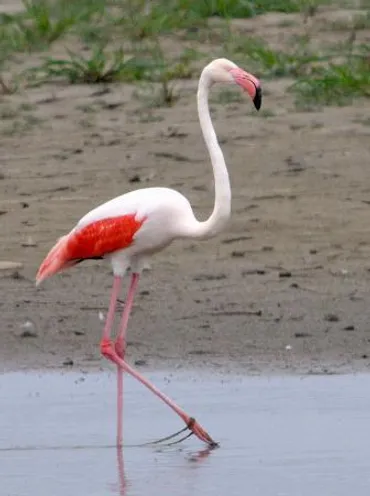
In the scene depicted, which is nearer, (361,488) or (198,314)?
(361,488)

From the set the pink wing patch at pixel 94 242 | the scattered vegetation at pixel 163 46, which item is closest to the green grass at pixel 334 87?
the scattered vegetation at pixel 163 46

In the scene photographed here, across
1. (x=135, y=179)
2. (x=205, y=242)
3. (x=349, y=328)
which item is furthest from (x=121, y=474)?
(x=135, y=179)

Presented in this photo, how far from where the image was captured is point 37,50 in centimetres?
1330

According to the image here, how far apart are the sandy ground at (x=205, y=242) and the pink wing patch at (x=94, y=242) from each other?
54 cm

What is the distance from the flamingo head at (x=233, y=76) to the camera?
7438mm

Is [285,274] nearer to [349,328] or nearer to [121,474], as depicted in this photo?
[349,328]

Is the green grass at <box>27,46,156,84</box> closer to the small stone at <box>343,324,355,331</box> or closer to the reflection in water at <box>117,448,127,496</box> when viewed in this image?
the small stone at <box>343,324,355,331</box>

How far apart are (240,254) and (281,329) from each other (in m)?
1.05

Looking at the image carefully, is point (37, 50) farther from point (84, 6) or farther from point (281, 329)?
point (281, 329)

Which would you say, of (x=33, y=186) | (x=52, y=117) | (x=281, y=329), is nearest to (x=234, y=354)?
(x=281, y=329)

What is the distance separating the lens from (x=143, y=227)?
790 centimetres

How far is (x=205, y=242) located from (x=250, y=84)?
8.53ft

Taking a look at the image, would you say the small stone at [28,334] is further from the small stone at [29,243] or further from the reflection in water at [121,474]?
the reflection in water at [121,474]

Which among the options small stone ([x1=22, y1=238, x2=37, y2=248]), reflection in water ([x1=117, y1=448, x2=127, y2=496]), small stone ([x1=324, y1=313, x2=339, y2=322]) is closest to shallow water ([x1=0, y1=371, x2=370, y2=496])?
reflection in water ([x1=117, y1=448, x2=127, y2=496])
